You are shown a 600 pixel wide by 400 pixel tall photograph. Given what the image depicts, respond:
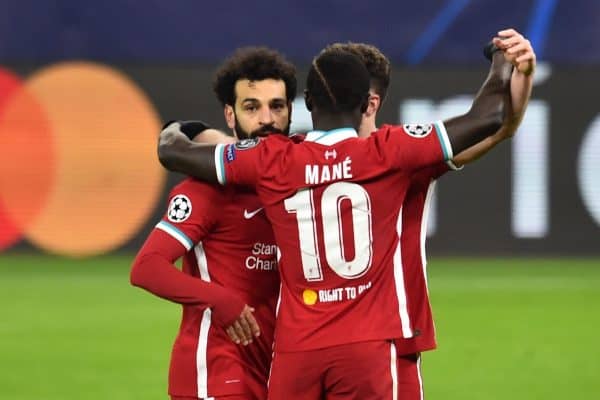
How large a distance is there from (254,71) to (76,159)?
31.0ft

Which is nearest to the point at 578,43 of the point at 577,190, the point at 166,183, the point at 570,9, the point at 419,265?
the point at 570,9

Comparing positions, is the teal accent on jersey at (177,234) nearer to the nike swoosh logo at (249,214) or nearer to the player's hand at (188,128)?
the nike swoosh logo at (249,214)

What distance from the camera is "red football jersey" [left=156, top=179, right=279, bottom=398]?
4.45 meters

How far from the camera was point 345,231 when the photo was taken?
164 inches

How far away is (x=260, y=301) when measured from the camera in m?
4.56

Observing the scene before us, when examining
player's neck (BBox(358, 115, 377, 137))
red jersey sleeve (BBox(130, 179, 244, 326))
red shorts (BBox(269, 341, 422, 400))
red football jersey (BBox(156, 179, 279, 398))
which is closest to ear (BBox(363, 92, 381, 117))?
player's neck (BBox(358, 115, 377, 137))

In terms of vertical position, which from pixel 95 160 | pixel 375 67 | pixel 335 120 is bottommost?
pixel 335 120

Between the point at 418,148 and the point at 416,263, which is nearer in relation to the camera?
the point at 418,148

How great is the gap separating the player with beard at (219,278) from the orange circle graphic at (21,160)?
374 inches

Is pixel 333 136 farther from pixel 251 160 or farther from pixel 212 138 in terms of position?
pixel 212 138

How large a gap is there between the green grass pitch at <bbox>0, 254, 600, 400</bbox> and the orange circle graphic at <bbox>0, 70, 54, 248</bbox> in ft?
1.61

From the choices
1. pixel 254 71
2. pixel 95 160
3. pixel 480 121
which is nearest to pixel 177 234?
pixel 254 71

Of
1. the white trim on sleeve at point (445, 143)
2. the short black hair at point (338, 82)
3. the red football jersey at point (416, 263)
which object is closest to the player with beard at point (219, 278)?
the short black hair at point (338, 82)

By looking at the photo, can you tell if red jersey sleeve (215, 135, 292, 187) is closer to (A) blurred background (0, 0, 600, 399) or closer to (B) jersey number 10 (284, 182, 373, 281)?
(B) jersey number 10 (284, 182, 373, 281)
